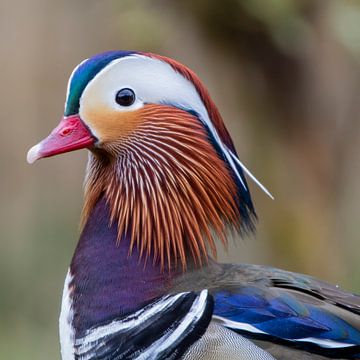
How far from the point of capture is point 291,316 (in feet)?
7.25

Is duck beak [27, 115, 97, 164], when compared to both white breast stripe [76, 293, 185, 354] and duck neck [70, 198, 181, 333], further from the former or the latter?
white breast stripe [76, 293, 185, 354]

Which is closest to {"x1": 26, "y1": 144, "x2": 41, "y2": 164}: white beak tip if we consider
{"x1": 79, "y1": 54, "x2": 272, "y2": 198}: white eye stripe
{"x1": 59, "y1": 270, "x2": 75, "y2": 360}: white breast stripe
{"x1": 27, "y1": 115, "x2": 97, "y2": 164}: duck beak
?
{"x1": 27, "y1": 115, "x2": 97, "y2": 164}: duck beak

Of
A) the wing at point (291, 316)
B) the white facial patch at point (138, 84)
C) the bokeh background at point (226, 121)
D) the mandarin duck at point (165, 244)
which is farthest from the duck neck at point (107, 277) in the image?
the bokeh background at point (226, 121)

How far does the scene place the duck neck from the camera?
226 centimetres

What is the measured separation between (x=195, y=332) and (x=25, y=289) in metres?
2.46

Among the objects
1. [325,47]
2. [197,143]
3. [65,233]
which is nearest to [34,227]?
[65,233]

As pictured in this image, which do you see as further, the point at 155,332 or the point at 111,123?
the point at 111,123

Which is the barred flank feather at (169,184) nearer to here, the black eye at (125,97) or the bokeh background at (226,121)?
the black eye at (125,97)

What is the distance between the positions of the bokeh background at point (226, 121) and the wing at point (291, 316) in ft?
6.05

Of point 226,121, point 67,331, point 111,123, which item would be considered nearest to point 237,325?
point 67,331

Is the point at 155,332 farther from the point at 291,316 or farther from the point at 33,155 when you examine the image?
the point at 33,155

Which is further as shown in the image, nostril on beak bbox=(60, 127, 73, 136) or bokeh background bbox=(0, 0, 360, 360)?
bokeh background bbox=(0, 0, 360, 360)

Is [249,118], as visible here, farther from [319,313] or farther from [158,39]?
[319,313]

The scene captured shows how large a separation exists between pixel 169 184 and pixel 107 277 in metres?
0.26
